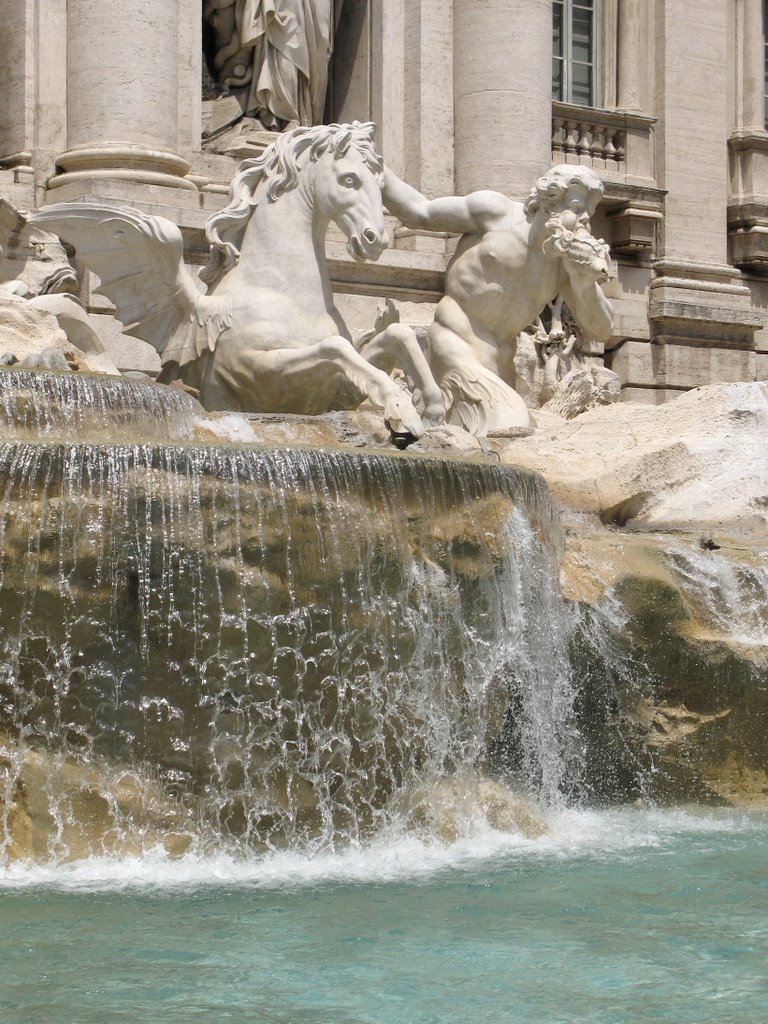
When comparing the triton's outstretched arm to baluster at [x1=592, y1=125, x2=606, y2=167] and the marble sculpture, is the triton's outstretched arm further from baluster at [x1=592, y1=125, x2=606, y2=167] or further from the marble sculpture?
baluster at [x1=592, y1=125, x2=606, y2=167]

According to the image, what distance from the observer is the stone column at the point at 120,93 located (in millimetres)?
12055

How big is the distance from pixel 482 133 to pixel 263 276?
5.13 meters

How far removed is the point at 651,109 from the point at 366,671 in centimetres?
1079

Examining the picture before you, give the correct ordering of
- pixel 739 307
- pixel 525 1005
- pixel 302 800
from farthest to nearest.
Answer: pixel 739 307
pixel 302 800
pixel 525 1005

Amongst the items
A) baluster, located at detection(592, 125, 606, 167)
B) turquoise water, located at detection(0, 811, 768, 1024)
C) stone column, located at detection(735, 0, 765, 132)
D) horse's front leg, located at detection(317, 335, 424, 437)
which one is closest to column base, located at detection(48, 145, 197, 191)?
horse's front leg, located at detection(317, 335, 424, 437)

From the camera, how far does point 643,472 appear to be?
940cm

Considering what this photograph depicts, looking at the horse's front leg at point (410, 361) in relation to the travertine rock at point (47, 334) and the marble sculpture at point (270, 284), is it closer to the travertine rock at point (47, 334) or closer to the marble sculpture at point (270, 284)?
the marble sculpture at point (270, 284)

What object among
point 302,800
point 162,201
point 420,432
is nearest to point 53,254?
point 162,201

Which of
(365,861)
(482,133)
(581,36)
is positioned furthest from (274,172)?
(581,36)

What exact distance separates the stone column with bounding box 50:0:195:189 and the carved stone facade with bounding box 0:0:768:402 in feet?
0.04

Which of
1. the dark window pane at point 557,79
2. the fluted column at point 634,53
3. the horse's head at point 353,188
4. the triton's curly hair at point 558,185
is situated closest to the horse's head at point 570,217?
the triton's curly hair at point 558,185

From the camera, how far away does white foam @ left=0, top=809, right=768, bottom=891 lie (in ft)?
19.4

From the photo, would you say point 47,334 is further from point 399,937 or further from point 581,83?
point 581,83

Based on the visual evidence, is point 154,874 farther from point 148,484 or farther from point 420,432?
point 420,432
